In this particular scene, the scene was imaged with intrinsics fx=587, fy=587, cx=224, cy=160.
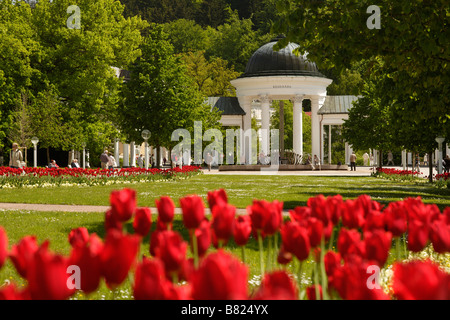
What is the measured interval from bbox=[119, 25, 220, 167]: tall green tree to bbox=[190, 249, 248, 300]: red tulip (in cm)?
3375

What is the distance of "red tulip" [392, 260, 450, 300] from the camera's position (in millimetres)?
1500

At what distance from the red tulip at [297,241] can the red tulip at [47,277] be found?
1.18 meters

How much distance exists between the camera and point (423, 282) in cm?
150

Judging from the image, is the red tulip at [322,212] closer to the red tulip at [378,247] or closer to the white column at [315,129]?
the red tulip at [378,247]

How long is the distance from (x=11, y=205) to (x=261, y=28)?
89352 millimetres

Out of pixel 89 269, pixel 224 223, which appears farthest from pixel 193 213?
pixel 89 269

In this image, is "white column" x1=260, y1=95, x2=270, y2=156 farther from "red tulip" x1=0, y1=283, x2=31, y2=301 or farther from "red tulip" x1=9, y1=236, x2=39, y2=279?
"red tulip" x1=0, y1=283, x2=31, y2=301

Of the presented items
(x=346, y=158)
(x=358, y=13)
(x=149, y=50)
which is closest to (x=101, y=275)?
(x=358, y=13)

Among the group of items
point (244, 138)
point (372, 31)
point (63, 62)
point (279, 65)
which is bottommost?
point (244, 138)

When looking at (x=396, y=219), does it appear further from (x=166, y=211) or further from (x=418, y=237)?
(x=166, y=211)

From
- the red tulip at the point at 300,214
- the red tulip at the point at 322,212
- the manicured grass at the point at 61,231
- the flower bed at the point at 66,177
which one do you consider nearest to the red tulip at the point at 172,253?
the red tulip at the point at 300,214

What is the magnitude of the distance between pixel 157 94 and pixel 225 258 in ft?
112

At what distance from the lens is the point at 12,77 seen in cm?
4175
